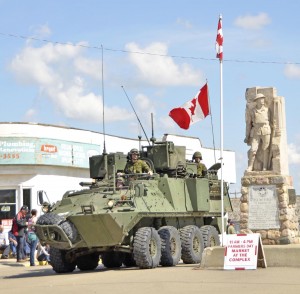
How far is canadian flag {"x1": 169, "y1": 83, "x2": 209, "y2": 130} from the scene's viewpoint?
22.6m

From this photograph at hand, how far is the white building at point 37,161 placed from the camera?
3700 cm

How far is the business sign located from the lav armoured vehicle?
46.2ft

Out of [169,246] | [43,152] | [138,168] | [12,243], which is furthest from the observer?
[43,152]

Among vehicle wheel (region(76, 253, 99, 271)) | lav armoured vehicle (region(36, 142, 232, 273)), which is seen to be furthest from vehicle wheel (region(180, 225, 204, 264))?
vehicle wheel (region(76, 253, 99, 271))

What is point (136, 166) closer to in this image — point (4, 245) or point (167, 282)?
point (167, 282)

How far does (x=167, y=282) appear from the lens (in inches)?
610

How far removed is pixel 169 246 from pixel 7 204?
18331 millimetres

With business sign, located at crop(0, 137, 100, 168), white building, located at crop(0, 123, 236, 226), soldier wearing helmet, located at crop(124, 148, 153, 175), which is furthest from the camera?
white building, located at crop(0, 123, 236, 226)

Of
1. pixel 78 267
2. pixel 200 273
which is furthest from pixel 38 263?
pixel 200 273

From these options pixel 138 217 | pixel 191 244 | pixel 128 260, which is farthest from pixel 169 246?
pixel 128 260

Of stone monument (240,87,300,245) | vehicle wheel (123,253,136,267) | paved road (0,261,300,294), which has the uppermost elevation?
stone monument (240,87,300,245)

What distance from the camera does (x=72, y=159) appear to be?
129 ft

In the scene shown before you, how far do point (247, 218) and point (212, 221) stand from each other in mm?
969

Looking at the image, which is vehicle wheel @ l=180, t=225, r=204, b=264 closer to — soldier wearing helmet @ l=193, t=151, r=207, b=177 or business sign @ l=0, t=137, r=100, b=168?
soldier wearing helmet @ l=193, t=151, r=207, b=177
